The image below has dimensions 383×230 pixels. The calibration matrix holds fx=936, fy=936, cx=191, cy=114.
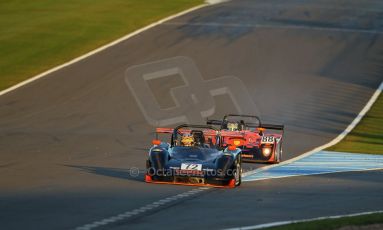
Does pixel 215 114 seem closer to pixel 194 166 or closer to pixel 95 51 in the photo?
pixel 95 51

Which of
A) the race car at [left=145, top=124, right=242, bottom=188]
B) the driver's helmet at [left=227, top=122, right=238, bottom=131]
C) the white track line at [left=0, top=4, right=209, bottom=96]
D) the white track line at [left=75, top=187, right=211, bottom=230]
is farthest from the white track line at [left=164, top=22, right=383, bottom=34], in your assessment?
the white track line at [left=75, top=187, right=211, bottom=230]

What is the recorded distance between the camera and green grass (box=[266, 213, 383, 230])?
13.1 metres

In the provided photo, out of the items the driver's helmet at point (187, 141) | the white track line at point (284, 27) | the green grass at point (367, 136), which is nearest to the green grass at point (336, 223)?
the driver's helmet at point (187, 141)

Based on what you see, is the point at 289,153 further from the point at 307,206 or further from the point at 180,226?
the point at 180,226

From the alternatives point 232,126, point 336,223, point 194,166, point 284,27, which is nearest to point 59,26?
point 284,27

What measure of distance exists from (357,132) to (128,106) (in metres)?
8.69

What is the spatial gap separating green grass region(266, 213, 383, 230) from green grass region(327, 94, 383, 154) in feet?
43.9

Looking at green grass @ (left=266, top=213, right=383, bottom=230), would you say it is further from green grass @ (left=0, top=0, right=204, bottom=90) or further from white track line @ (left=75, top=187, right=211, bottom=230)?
green grass @ (left=0, top=0, right=204, bottom=90)

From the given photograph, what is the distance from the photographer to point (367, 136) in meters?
30.7

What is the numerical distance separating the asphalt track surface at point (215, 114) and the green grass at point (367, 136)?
0.67 meters

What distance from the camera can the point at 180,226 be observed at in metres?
13.5

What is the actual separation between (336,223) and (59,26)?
1493 inches

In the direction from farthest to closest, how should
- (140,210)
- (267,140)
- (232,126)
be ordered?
(232,126)
(267,140)
(140,210)

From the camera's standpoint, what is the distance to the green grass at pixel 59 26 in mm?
42500
